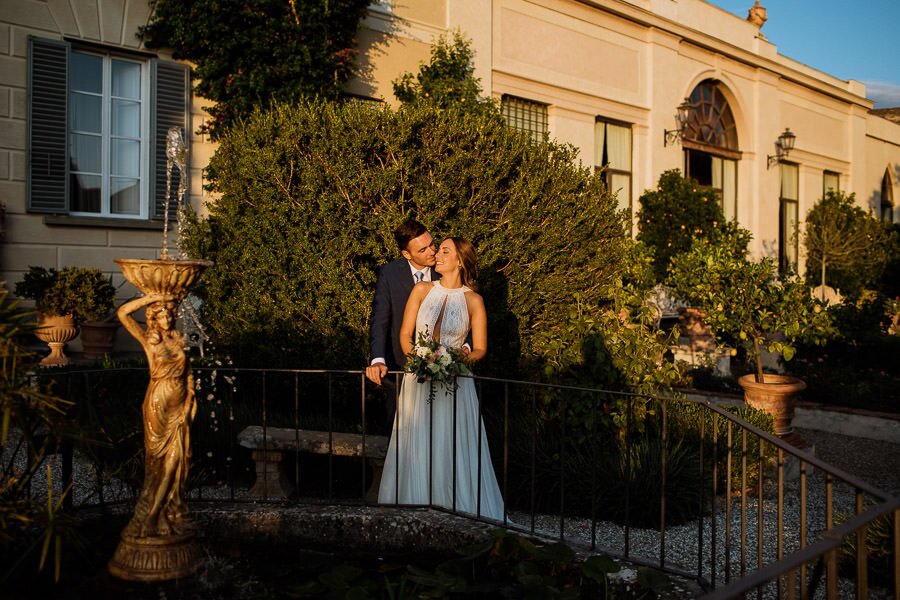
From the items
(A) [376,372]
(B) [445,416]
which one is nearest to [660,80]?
(B) [445,416]

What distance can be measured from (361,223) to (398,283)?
1.22 metres

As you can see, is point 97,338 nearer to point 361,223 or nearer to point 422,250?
point 361,223

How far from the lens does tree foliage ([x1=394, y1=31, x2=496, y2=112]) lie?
11727 mm

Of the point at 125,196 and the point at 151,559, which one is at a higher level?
the point at 125,196

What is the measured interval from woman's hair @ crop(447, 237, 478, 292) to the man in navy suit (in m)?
0.37

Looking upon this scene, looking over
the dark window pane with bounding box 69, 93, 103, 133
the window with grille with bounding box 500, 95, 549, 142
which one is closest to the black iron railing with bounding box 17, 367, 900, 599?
the dark window pane with bounding box 69, 93, 103, 133

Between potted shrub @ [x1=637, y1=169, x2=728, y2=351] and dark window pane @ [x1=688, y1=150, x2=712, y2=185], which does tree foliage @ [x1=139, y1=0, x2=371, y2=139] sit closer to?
potted shrub @ [x1=637, y1=169, x2=728, y2=351]

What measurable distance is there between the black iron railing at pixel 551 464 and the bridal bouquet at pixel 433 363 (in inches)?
19.1

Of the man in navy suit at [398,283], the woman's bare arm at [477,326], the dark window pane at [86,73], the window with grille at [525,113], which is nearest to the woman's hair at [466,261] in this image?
the woman's bare arm at [477,326]

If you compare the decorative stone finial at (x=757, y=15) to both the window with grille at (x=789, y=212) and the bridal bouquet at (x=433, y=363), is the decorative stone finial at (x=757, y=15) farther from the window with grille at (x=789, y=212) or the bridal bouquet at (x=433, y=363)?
the bridal bouquet at (x=433, y=363)

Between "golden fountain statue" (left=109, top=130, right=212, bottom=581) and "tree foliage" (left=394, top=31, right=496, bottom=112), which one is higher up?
"tree foliage" (left=394, top=31, right=496, bottom=112)

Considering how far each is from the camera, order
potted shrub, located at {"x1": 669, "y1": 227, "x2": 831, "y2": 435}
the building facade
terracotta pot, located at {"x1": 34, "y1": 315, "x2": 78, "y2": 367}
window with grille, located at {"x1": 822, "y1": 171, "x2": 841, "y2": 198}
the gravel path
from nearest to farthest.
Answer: the gravel path < potted shrub, located at {"x1": 669, "y1": 227, "x2": 831, "y2": 435} < terracotta pot, located at {"x1": 34, "y1": 315, "x2": 78, "y2": 367} < the building facade < window with grille, located at {"x1": 822, "y1": 171, "x2": 841, "y2": 198}

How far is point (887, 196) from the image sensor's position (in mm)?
26656

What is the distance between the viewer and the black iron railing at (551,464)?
4734mm
